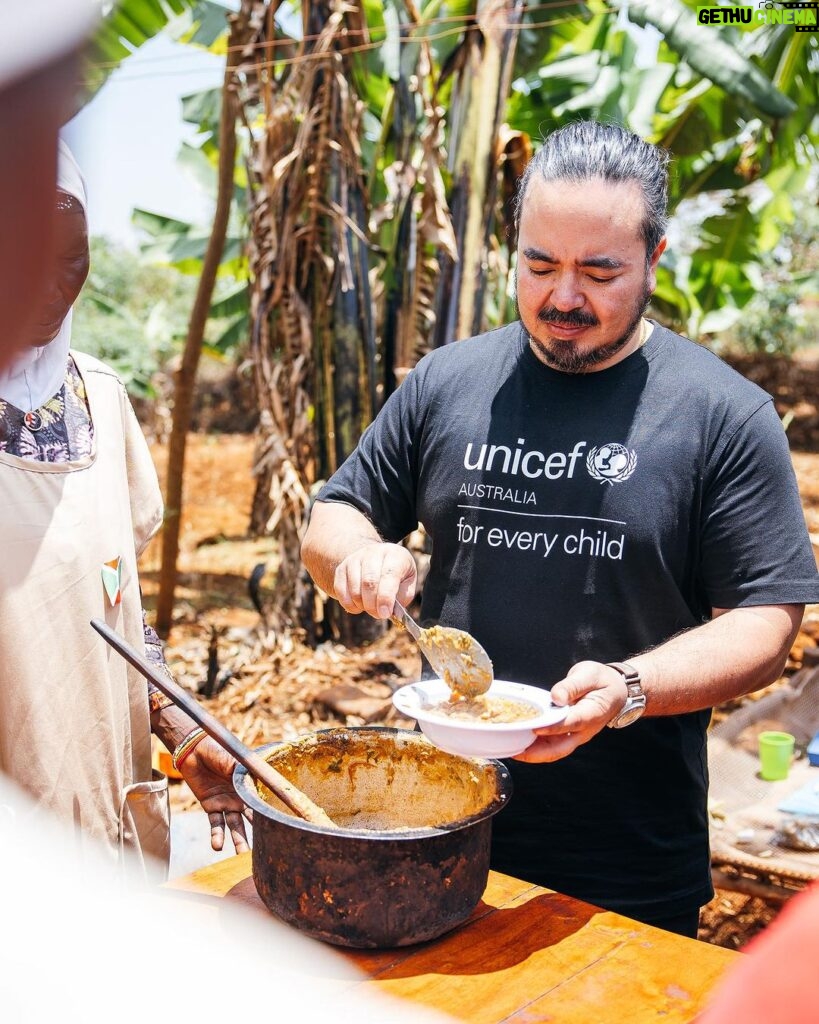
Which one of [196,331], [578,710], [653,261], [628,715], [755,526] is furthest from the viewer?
[196,331]

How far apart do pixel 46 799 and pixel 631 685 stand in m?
1.11

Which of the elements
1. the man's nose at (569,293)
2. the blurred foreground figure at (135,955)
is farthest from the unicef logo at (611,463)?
the blurred foreground figure at (135,955)

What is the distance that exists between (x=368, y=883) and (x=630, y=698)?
0.56 m

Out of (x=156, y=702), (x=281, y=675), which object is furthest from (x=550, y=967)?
(x=281, y=675)

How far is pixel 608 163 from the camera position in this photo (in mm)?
2141

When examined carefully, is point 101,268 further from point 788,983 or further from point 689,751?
point 788,983

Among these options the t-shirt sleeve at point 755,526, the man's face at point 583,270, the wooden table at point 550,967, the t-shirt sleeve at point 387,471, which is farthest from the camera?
the t-shirt sleeve at point 387,471

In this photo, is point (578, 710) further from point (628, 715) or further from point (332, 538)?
point (332, 538)

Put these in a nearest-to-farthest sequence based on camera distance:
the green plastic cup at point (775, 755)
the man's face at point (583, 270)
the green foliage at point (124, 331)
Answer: the man's face at point (583, 270), the green plastic cup at point (775, 755), the green foliage at point (124, 331)

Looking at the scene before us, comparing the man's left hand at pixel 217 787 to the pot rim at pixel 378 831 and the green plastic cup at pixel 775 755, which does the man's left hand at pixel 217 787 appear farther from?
the green plastic cup at pixel 775 755

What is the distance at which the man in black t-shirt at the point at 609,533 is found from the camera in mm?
2066

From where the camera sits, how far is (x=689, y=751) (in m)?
2.19

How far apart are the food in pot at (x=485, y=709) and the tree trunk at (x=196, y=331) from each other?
4.34 m

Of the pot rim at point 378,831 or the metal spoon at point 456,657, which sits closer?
the pot rim at point 378,831
